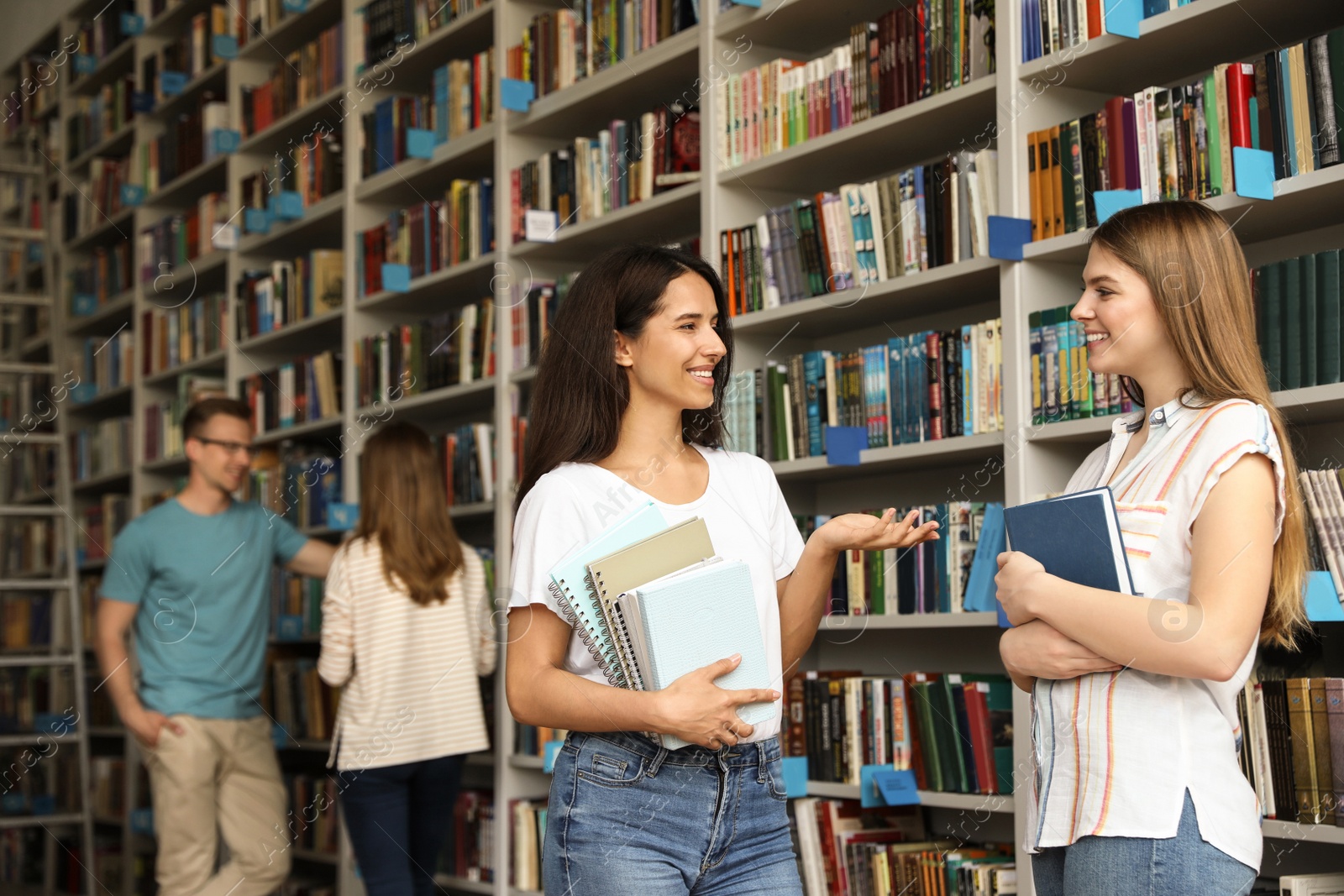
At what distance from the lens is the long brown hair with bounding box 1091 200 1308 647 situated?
148cm

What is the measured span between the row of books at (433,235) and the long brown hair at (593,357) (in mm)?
2398

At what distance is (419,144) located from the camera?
13.6ft

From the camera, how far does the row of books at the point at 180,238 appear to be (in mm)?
5578

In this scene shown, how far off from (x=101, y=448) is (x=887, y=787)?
5.01 meters

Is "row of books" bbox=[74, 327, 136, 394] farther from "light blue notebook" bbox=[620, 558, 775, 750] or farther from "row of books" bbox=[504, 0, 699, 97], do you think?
"light blue notebook" bbox=[620, 558, 775, 750]

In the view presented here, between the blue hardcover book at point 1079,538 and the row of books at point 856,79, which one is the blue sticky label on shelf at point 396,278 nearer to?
the row of books at point 856,79

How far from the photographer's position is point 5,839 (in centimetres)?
627

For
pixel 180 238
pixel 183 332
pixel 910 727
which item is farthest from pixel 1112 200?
pixel 180 238

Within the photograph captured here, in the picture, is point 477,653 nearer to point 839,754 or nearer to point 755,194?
point 839,754

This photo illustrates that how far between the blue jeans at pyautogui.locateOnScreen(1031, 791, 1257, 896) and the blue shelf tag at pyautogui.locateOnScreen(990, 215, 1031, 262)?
1.39 meters

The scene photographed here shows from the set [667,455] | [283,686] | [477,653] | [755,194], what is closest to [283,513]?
[283,686]

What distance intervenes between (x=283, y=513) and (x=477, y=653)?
6.11 ft

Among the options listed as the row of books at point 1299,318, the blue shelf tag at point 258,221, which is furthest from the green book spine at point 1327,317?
the blue shelf tag at point 258,221

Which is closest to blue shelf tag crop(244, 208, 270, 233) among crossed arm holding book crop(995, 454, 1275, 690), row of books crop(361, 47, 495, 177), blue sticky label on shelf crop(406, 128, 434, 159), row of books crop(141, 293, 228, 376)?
row of books crop(141, 293, 228, 376)
